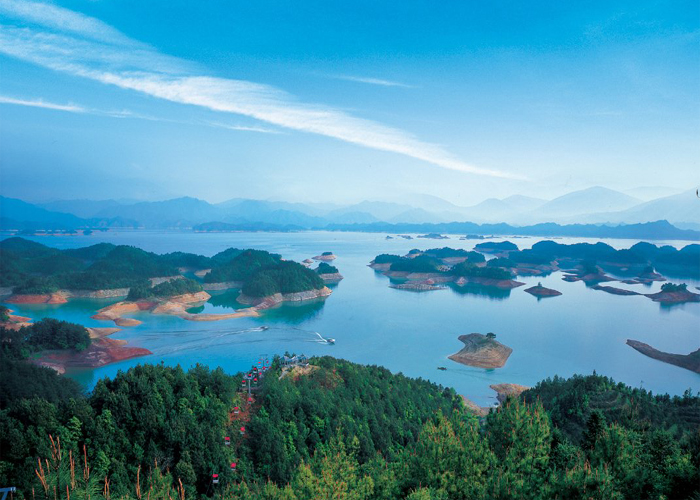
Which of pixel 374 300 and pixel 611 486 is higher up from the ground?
pixel 611 486

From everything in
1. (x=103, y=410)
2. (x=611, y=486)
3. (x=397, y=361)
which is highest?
(x=611, y=486)

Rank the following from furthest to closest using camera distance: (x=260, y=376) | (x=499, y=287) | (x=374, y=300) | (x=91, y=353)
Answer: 1. (x=499, y=287)
2. (x=374, y=300)
3. (x=91, y=353)
4. (x=260, y=376)

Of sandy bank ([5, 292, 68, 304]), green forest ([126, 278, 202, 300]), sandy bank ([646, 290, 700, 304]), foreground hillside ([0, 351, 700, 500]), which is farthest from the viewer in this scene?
sandy bank ([646, 290, 700, 304])

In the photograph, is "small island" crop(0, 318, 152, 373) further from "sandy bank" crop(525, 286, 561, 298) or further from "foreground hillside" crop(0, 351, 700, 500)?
"sandy bank" crop(525, 286, 561, 298)

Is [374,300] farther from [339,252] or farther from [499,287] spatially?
[339,252]

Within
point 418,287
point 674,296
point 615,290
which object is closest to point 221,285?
point 418,287

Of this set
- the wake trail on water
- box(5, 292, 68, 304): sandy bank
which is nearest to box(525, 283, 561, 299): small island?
the wake trail on water

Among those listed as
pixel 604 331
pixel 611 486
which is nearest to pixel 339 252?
pixel 604 331
